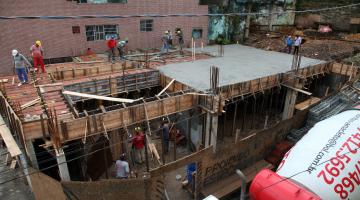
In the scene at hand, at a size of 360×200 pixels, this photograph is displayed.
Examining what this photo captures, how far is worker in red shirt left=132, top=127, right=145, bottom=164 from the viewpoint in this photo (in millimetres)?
12097

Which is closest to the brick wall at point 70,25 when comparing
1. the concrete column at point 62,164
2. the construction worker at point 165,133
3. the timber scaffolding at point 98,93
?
the timber scaffolding at point 98,93

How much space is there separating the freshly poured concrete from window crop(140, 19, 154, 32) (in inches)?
206

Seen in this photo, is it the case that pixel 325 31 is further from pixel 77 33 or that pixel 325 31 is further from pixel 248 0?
pixel 77 33

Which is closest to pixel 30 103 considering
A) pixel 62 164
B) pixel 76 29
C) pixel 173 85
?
pixel 62 164

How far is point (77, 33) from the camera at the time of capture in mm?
18828

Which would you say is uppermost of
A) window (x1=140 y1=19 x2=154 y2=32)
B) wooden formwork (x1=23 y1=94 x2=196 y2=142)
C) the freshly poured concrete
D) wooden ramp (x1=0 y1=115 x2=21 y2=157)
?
window (x1=140 y1=19 x2=154 y2=32)

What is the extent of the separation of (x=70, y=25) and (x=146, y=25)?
19.7 feet

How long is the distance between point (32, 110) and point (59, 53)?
9.69 metres

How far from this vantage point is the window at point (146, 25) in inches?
844

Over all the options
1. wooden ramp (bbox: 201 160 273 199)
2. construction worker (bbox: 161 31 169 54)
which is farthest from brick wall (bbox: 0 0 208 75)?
wooden ramp (bbox: 201 160 273 199)

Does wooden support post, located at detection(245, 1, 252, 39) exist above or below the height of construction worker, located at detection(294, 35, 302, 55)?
above

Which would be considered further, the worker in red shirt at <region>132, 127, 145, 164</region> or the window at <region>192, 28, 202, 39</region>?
the window at <region>192, 28, 202, 39</region>

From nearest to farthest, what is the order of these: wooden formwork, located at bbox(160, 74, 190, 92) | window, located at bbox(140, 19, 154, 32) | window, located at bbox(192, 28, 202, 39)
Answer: wooden formwork, located at bbox(160, 74, 190, 92)
window, located at bbox(140, 19, 154, 32)
window, located at bbox(192, 28, 202, 39)

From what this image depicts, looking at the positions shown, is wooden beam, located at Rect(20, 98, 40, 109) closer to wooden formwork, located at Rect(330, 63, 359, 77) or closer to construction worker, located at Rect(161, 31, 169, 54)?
construction worker, located at Rect(161, 31, 169, 54)
